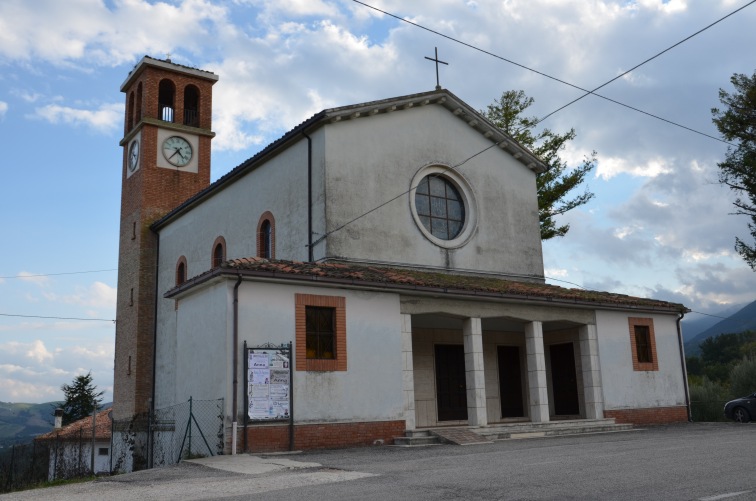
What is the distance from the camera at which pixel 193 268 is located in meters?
26.4

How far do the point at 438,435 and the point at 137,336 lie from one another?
1644 centimetres

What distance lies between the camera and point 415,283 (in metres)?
16.9

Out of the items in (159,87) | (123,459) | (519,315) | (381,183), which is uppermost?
(159,87)

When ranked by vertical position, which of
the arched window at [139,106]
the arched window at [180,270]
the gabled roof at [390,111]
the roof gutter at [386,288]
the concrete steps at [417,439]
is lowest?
the concrete steps at [417,439]

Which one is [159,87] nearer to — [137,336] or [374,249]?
[137,336]

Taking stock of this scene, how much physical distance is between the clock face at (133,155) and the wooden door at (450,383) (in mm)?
17005

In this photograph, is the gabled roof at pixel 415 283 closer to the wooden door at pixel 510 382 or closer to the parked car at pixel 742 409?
the wooden door at pixel 510 382

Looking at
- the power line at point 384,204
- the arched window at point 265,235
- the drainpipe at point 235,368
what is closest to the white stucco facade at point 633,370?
the power line at point 384,204

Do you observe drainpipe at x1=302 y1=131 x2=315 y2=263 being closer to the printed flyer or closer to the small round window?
the small round window

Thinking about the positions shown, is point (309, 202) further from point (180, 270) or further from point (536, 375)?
point (180, 270)

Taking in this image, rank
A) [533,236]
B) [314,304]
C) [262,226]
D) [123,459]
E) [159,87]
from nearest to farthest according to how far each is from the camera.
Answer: [314,304], [262,226], [533,236], [123,459], [159,87]

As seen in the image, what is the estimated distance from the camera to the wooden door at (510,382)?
72.4 ft

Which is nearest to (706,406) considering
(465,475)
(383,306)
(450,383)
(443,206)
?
(450,383)

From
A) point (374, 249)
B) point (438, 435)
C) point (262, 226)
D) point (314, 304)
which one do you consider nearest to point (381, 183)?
point (374, 249)
